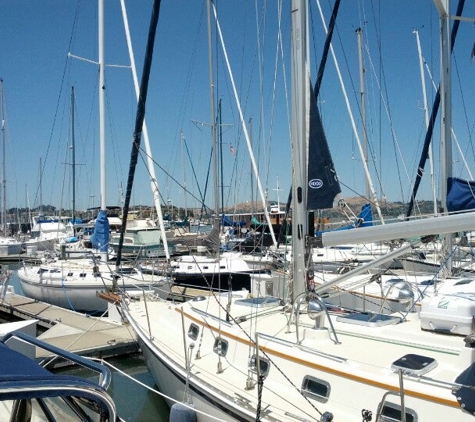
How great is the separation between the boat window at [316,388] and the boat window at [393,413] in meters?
0.69

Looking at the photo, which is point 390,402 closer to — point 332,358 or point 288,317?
point 332,358

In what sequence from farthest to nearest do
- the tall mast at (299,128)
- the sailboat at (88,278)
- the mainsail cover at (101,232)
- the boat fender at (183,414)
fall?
1. the mainsail cover at (101,232)
2. the sailboat at (88,278)
3. the tall mast at (299,128)
4. the boat fender at (183,414)

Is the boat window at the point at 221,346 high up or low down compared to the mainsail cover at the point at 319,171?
down

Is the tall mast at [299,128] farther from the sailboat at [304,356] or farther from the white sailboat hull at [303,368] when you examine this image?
the white sailboat hull at [303,368]

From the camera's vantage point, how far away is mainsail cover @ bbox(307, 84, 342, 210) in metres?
7.23

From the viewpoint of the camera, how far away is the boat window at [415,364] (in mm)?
5082

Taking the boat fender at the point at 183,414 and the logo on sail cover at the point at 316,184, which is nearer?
the boat fender at the point at 183,414

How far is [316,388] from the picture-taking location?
5.56 m

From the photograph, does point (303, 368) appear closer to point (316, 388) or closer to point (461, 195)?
point (316, 388)

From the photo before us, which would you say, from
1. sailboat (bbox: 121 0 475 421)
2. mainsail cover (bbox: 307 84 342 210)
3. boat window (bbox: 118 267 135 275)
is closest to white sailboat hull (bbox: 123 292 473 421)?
sailboat (bbox: 121 0 475 421)

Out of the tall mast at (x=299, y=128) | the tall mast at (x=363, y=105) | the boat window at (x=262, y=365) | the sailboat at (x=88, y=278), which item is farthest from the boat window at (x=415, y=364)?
the tall mast at (x=363, y=105)

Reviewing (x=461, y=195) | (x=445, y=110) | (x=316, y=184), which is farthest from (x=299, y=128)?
(x=445, y=110)

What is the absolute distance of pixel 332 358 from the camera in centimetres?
558

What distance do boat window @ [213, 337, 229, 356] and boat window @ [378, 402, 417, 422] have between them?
2.61m
